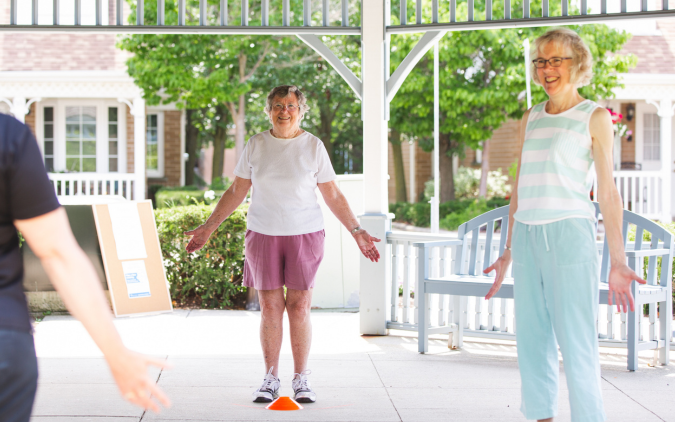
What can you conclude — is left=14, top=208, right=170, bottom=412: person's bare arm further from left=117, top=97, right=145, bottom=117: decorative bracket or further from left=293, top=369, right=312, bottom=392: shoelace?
left=117, top=97, right=145, bottom=117: decorative bracket

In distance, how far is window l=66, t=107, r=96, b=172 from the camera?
16.5 metres

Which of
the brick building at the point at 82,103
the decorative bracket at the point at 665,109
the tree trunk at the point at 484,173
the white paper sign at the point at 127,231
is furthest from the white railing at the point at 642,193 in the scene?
the brick building at the point at 82,103

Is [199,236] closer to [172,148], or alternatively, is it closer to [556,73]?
[556,73]

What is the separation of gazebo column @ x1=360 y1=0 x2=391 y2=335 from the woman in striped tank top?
2.62 metres

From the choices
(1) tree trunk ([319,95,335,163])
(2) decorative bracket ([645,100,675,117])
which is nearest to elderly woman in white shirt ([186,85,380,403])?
(2) decorative bracket ([645,100,675,117])

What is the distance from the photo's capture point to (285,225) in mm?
3756

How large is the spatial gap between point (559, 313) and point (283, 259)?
61.2 inches

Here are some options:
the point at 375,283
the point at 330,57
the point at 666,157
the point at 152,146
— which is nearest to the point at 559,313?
the point at 375,283

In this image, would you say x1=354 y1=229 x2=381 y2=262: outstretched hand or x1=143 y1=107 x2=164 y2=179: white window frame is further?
x1=143 y1=107 x2=164 y2=179: white window frame

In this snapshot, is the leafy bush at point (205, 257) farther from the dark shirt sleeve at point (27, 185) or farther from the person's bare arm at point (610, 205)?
the dark shirt sleeve at point (27, 185)

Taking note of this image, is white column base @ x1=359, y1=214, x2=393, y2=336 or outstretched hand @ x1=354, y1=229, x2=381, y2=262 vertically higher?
outstretched hand @ x1=354, y1=229, x2=381, y2=262

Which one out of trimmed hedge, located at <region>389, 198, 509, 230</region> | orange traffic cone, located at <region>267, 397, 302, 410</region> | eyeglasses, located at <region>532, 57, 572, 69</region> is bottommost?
orange traffic cone, located at <region>267, 397, 302, 410</region>

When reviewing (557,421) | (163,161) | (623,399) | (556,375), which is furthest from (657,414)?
(163,161)

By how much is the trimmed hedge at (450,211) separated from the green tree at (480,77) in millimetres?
1361
